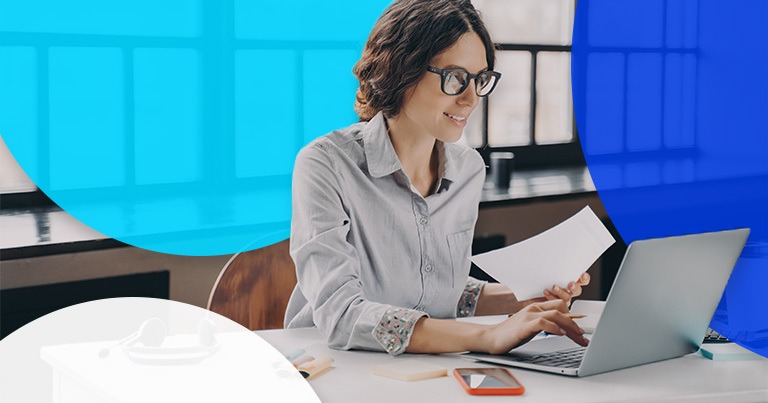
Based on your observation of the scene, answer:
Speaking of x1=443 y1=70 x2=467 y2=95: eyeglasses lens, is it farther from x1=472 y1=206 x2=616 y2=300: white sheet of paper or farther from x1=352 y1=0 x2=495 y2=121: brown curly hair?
x1=472 y1=206 x2=616 y2=300: white sheet of paper

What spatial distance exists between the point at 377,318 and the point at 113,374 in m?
0.43

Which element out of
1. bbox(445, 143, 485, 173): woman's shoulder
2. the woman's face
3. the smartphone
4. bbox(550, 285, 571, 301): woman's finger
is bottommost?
the smartphone

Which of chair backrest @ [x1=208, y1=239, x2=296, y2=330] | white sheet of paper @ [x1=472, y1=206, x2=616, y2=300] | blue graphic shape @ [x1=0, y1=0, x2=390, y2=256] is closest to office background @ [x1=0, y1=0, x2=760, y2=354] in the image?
blue graphic shape @ [x1=0, y1=0, x2=390, y2=256]

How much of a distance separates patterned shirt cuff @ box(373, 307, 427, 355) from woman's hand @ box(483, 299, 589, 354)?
0.41 ft

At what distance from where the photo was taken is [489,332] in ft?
4.97

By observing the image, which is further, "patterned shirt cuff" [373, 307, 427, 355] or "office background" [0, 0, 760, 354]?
"office background" [0, 0, 760, 354]

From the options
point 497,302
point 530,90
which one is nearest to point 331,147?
point 497,302

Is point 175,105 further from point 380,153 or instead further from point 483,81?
point 483,81

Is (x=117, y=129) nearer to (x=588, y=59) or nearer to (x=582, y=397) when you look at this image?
(x=582, y=397)

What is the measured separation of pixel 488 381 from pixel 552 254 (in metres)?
0.33

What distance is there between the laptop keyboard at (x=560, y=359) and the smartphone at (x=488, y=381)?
0.08 meters

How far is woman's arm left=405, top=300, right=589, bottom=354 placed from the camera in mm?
1489

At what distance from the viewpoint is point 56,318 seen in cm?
206

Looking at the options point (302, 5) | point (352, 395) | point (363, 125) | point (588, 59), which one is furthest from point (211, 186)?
point (588, 59)
